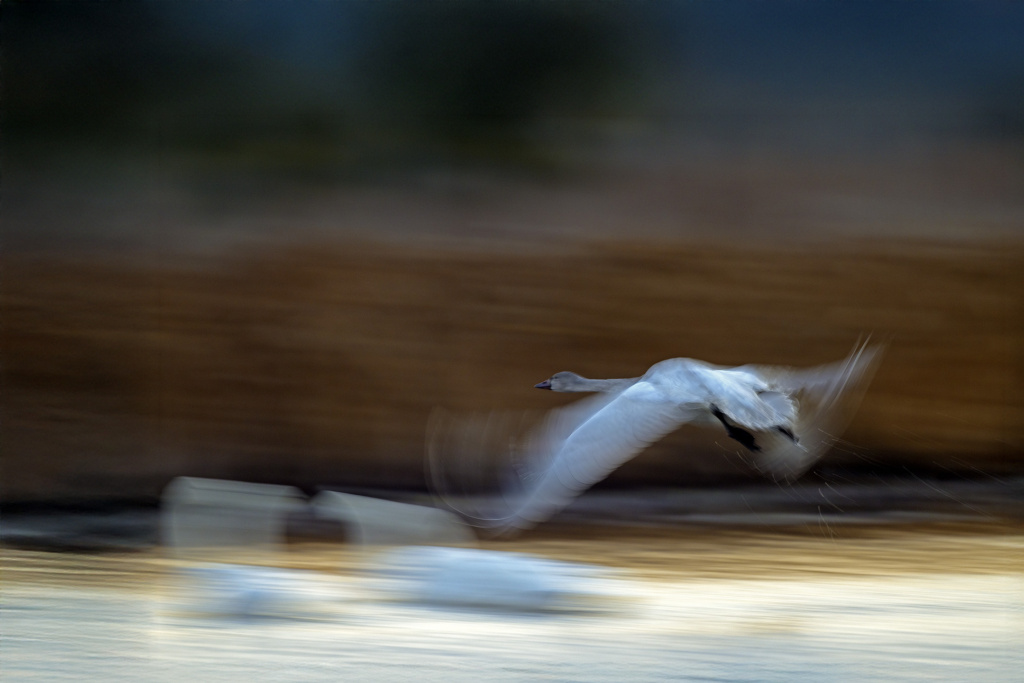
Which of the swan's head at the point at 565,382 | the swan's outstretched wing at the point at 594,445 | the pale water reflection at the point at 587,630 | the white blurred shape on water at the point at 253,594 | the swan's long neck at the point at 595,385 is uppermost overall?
the swan's head at the point at 565,382

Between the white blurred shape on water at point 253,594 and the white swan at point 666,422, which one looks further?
the white blurred shape on water at point 253,594

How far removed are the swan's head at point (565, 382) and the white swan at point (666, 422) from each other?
0.24 metres

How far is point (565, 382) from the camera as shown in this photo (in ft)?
8.27

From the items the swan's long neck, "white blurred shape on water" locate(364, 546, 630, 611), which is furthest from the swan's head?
"white blurred shape on water" locate(364, 546, 630, 611)

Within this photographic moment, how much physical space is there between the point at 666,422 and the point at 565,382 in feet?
2.03

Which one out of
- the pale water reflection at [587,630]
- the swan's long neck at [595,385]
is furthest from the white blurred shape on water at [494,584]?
the swan's long neck at [595,385]

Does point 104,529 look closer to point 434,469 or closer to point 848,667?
point 434,469

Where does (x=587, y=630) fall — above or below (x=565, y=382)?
below

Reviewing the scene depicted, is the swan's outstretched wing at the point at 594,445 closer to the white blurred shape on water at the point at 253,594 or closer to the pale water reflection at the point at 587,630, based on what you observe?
the pale water reflection at the point at 587,630

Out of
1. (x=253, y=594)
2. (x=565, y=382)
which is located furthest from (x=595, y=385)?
(x=253, y=594)

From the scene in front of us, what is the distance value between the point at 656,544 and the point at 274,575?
39.5 inches

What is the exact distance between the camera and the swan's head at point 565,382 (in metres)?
2.50

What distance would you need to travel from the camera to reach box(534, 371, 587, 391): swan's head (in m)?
2.50

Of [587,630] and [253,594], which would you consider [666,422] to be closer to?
[587,630]
